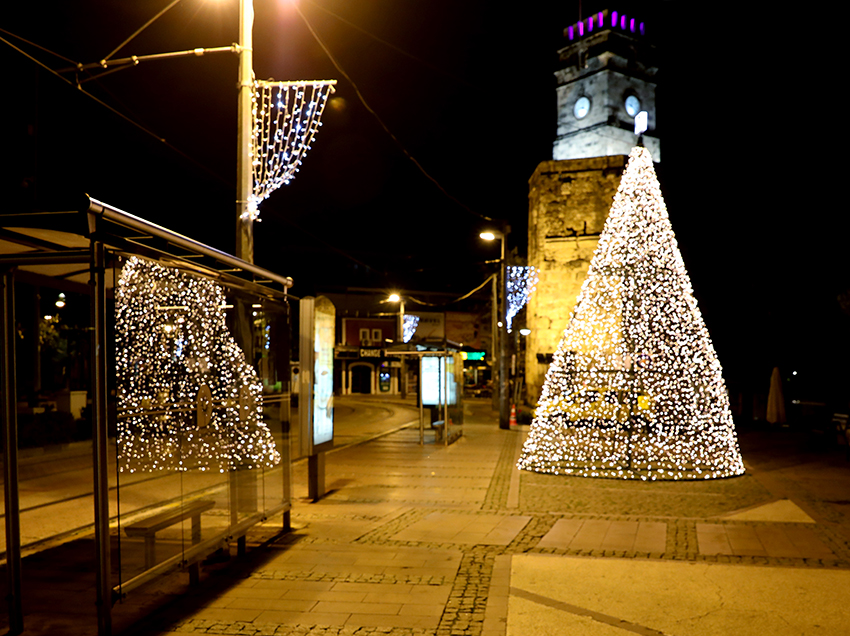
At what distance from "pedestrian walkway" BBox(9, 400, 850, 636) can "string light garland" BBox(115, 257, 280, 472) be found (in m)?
1.11

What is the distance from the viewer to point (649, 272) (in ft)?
42.5

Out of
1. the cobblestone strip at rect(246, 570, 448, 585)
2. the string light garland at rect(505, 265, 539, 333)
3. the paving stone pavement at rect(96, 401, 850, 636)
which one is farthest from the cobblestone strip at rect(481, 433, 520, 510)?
the string light garland at rect(505, 265, 539, 333)

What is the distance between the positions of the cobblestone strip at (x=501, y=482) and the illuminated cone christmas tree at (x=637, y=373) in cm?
57

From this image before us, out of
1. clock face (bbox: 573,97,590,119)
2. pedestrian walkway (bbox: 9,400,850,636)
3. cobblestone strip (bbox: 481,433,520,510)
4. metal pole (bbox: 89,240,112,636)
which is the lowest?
cobblestone strip (bbox: 481,433,520,510)

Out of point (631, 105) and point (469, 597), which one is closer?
point (469, 597)

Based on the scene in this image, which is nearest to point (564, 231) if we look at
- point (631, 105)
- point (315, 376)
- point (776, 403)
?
point (776, 403)

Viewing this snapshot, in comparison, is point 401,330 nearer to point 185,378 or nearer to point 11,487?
point 185,378

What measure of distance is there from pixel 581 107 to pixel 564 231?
93.9 ft

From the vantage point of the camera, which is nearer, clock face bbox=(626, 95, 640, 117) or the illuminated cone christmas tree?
the illuminated cone christmas tree

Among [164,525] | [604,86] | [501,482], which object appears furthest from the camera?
[604,86]

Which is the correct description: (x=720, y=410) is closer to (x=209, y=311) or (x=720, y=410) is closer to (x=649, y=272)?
(x=649, y=272)

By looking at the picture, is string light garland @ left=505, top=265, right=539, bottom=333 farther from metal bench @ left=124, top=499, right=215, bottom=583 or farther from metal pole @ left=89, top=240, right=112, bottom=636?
metal pole @ left=89, top=240, right=112, bottom=636

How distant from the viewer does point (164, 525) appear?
5496 millimetres

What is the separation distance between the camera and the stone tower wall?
2183 cm
